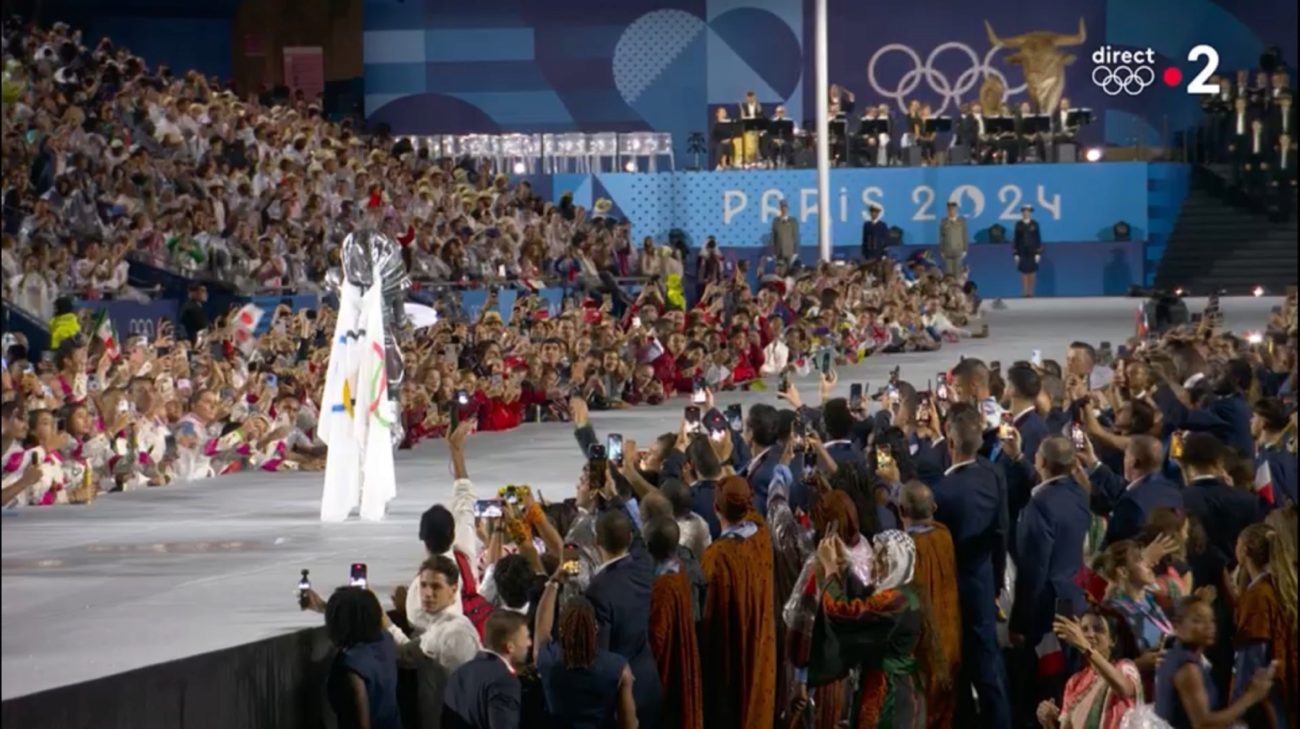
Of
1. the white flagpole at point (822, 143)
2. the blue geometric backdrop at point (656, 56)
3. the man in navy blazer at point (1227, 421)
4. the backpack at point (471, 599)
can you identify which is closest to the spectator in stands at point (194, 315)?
the man in navy blazer at point (1227, 421)

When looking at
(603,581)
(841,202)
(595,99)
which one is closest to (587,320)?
(841,202)

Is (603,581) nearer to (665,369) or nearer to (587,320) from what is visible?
→ (665,369)

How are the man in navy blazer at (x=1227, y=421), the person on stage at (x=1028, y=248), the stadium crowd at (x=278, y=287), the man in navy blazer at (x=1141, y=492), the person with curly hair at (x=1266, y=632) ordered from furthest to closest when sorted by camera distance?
the person on stage at (x=1028, y=248) → the stadium crowd at (x=278, y=287) → the man in navy blazer at (x=1227, y=421) → the man in navy blazer at (x=1141, y=492) → the person with curly hair at (x=1266, y=632)

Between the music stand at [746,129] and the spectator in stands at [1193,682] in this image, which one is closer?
the spectator in stands at [1193,682]

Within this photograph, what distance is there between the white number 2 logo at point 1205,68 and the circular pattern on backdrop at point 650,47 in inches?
334

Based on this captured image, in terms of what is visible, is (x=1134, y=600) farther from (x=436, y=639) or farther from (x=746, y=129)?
(x=746, y=129)

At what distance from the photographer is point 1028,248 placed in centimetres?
3219

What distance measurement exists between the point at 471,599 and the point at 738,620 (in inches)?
38.8

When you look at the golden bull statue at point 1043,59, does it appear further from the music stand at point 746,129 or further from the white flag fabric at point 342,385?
the white flag fabric at point 342,385

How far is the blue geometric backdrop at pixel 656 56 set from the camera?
3806cm

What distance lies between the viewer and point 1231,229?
104ft

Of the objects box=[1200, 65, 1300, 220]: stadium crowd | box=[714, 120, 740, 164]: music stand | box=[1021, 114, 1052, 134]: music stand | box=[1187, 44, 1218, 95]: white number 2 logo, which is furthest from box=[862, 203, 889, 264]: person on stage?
box=[1187, 44, 1218, 95]: white number 2 logo

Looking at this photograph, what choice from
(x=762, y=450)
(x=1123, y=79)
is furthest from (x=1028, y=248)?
(x=762, y=450)

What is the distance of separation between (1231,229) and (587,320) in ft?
45.2
